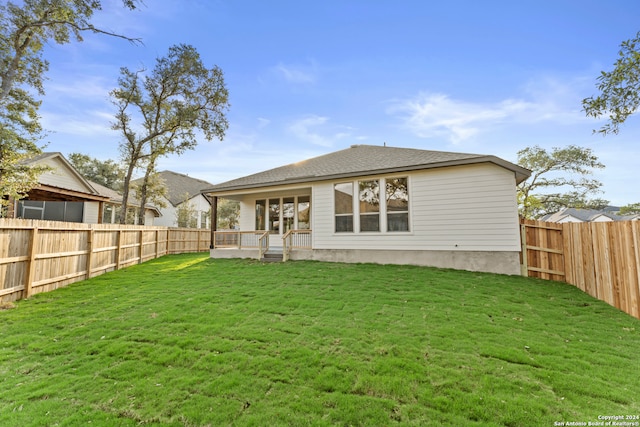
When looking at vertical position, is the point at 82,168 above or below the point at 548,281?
above

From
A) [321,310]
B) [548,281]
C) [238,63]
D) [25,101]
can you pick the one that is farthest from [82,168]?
[548,281]

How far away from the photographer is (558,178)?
2198cm

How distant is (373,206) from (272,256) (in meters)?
4.71

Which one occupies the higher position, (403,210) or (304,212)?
(304,212)

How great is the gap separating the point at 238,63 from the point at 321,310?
11.8m

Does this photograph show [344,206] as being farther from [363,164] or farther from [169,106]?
[169,106]

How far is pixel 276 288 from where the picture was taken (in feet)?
22.5

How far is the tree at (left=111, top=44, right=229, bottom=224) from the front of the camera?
16922mm

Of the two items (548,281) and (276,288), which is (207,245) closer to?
(276,288)

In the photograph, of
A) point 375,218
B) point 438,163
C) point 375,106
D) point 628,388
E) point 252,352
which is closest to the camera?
point 628,388

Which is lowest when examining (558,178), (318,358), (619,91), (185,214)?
(318,358)

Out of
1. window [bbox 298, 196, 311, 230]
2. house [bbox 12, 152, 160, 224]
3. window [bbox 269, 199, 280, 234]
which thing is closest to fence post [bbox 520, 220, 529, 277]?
window [bbox 298, 196, 311, 230]

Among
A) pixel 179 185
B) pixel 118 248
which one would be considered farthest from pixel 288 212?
pixel 179 185

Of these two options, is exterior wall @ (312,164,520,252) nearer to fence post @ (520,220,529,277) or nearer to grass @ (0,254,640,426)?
fence post @ (520,220,529,277)
